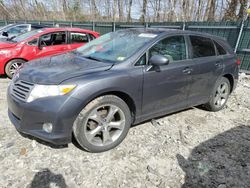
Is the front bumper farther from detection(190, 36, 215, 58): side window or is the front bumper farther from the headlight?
detection(190, 36, 215, 58): side window

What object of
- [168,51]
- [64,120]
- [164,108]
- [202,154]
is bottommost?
[202,154]

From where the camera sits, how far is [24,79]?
2.59 metres

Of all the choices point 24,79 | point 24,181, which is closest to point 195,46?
point 24,79

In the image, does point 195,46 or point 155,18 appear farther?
point 155,18

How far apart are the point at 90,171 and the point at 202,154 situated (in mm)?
1604

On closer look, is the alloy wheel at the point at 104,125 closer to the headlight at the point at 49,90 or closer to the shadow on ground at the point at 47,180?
the headlight at the point at 49,90

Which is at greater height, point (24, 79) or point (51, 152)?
point (24, 79)

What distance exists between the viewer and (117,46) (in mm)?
3211

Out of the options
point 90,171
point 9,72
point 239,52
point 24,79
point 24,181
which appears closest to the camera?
point 24,181

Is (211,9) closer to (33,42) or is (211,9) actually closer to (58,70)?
(33,42)

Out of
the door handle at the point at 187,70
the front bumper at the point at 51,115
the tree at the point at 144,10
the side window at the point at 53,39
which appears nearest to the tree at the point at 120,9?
the tree at the point at 144,10

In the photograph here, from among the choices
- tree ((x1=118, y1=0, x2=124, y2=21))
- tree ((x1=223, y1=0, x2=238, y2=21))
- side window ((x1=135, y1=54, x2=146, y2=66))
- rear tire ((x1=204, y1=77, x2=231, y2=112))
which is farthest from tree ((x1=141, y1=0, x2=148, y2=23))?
side window ((x1=135, y1=54, x2=146, y2=66))

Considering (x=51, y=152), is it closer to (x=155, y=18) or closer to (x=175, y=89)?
(x=175, y=89)

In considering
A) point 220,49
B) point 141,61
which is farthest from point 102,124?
point 220,49
